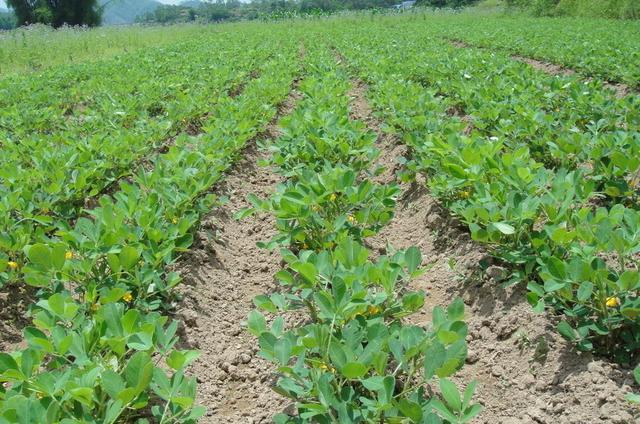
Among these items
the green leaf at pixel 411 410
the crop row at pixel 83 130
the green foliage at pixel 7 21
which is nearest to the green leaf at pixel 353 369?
the green leaf at pixel 411 410

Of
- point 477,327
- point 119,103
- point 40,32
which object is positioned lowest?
point 477,327

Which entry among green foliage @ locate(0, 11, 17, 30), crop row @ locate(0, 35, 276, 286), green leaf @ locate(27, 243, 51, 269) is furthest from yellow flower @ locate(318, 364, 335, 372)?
green foliage @ locate(0, 11, 17, 30)

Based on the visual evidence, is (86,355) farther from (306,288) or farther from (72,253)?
(72,253)

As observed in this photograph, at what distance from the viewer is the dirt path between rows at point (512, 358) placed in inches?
Answer: 76.8

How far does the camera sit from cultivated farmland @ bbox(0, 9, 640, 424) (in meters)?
1.75

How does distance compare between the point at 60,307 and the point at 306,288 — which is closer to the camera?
the point at 60,307

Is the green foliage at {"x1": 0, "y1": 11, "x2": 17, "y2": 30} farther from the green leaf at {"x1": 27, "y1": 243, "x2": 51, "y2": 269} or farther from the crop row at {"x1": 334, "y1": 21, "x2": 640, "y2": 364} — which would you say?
the green leaf at {"x1": 27, "y1": 243, "x2": 51, "y2": 269}

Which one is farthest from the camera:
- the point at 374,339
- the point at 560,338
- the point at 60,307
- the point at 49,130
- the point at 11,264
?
the point at 49,130

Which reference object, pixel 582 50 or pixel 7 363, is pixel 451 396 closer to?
pixel 7 363

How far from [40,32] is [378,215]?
22.5m

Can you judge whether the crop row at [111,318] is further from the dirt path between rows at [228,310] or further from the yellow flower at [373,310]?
the yellow flower at [373,310]

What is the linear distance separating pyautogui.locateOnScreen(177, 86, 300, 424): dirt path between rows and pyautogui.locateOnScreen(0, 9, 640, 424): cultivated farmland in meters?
0.01

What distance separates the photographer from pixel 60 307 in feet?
6.46

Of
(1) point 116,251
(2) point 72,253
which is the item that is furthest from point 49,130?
(1) point 116,251
